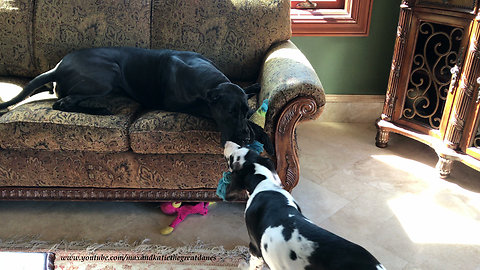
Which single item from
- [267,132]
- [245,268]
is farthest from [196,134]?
[245,268]

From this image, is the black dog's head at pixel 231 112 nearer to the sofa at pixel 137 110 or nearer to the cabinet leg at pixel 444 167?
the sofa at pixel 137 110

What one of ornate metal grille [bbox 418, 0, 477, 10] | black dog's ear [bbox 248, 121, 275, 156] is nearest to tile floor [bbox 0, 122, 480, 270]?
black dog's ear [bbox 248, 121, 275, 156]

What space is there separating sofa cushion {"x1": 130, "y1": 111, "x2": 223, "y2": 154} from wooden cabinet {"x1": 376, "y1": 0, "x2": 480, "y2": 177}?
1.32 meters

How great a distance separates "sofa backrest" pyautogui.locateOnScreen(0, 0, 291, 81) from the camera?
2.22 metres

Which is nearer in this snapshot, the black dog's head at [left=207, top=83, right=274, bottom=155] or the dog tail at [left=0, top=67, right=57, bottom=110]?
the black dog's head at [left=207, top=83, right=274, bottom=155]

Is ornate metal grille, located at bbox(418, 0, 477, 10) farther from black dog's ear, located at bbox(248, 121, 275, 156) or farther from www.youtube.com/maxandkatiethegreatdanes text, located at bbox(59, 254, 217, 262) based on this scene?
www.youtube.com/maxandkatiethegreatdanes text, located at bbox(59, 254, 217, 262)

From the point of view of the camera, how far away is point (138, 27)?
2.25 metres

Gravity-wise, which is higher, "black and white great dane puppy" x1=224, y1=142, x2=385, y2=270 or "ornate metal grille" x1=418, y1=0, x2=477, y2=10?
"ornate metal grille" x1=418, y1=0, x2=477, y2=10

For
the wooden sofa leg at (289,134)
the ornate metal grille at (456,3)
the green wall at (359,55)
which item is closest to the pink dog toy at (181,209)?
the wooden sofa leg at (289,134)

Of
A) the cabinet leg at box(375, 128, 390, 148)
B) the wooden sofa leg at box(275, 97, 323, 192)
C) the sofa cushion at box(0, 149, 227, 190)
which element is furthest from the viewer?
the cabinet leg at box(375, 128, 390, 148)

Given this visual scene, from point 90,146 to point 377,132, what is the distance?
70.8 inches

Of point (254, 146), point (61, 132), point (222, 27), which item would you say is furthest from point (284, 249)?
point (222, 27)

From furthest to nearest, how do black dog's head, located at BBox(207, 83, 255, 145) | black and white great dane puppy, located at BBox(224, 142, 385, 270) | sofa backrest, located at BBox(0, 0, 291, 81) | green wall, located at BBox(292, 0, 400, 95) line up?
green wall, located at BBox(292, 0, 400, 95) → sofa backrest, located at BBox(0, 0, 291, 81) → black dog's head, located at BBox(207, 83, 255, 145) → black and white great dane puppy, located at BBox(224, 142, 385, 270)

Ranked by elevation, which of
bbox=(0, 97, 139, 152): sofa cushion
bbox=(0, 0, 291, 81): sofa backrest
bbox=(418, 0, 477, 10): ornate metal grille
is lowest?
bbox=(0, 97, 139, 152): sofa cushion
